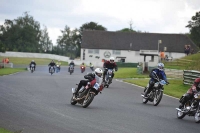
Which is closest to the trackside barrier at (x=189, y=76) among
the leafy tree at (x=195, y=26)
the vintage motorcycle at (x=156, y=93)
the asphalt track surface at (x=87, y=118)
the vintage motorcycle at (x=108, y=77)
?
the vintage motorcycle at (x=108, y=77)

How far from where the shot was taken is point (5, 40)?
543 ft

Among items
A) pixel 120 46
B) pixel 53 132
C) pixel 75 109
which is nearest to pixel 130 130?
pixel 53 132

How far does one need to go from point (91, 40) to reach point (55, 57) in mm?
12079

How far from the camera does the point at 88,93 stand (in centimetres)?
1898

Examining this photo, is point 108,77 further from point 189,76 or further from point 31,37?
point 31,37

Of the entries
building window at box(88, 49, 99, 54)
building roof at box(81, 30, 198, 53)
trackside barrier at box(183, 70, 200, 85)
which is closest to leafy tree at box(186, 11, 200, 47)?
building roof at box(81, 30, 198, 53)

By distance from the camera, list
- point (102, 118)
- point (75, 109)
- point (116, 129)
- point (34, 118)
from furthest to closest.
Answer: point (75, 109), point (102, 118), point (34, 118), point (116, 129)

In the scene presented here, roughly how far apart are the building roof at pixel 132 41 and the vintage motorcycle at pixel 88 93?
3855 inches

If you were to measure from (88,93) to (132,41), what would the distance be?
10089 centimetres

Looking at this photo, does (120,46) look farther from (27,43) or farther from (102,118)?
(102,118)

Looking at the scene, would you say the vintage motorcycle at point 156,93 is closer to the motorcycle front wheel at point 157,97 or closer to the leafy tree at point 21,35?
the motorcycle front wheel at point 157,97

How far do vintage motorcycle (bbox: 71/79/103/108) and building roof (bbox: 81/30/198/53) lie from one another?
9791 cm

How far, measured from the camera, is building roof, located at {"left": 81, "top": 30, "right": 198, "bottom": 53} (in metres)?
117

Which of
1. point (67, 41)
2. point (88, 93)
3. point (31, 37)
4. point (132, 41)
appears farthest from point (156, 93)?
point (67, 41)
